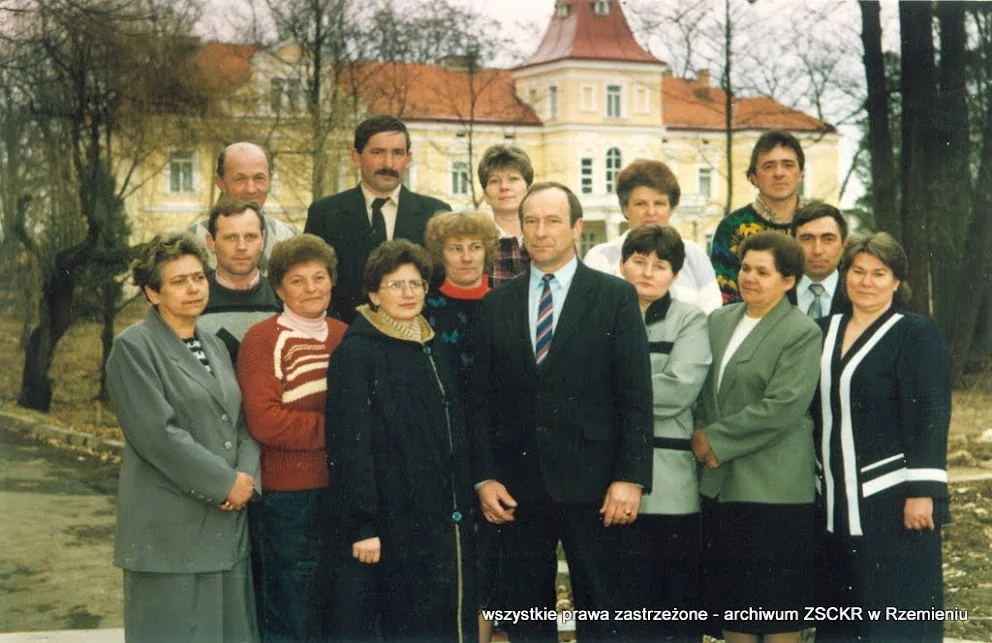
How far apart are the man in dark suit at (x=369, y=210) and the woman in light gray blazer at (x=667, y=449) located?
1.26 metres

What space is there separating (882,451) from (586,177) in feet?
17.2

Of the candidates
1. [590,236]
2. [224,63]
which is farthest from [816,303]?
Answer: [224,63]

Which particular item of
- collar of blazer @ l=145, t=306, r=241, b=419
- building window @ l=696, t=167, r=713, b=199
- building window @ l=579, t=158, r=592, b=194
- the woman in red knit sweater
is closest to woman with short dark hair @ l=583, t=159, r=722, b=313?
the woman in red knit sweater

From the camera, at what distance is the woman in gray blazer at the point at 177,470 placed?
370 cm

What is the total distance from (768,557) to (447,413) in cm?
134

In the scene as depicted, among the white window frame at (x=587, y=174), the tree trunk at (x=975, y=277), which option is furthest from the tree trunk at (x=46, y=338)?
the tree trunk at (x=975, y=277)

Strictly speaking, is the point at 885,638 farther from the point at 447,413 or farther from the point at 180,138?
the point at 180,138

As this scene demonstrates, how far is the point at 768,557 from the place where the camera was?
3.98m

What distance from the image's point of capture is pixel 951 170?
30.5 feet

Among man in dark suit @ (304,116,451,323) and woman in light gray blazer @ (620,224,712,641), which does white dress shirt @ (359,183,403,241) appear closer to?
man in dark suit @ (304,116,451,323)

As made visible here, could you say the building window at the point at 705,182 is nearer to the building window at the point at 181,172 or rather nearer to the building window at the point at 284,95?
the building window at the point at 284,95

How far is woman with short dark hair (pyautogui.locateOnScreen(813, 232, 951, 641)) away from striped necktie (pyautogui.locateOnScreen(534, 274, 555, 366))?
107 cm

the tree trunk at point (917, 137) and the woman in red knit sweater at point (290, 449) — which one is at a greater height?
the tree trunk at point (917, 137)

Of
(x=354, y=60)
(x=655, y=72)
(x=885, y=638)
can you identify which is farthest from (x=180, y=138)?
(x=885, y=638)
